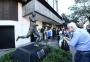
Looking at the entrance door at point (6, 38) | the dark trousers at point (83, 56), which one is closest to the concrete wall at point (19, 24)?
the entrance door at point (6, 38)

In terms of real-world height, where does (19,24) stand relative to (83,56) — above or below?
above

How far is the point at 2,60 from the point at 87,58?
261 cm

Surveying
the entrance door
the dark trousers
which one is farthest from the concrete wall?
the dark trousers

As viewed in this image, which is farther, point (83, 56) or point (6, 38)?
point (6, 38)

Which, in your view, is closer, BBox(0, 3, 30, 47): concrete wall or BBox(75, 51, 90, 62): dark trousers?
BBox(75, 51, 90, 62): dark trousers

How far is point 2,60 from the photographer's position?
8750 mm

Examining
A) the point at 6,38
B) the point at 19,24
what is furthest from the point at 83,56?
the point at 19,24

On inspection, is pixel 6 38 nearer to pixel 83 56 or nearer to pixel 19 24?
pixel 19 24

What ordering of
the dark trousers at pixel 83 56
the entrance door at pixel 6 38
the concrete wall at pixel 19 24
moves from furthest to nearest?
the entrance door at pixel 6 38
the concrete wall at pixel 19 24
the dark trousers at pixel 83 56

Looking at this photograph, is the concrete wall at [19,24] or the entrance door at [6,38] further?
the entrance door at [6,38]

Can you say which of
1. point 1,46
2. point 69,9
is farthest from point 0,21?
point 69,9

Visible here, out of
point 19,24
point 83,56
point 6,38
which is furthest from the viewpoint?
point 19,24

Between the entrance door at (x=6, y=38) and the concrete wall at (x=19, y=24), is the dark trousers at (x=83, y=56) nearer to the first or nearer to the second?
the concrete wall at (x=19, y=24)

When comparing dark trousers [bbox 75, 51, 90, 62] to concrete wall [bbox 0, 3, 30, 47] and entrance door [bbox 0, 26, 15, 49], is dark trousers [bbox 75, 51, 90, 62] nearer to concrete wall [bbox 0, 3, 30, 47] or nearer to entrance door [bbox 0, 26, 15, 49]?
concrete wall [bbox 0, 3, 30, 47]
